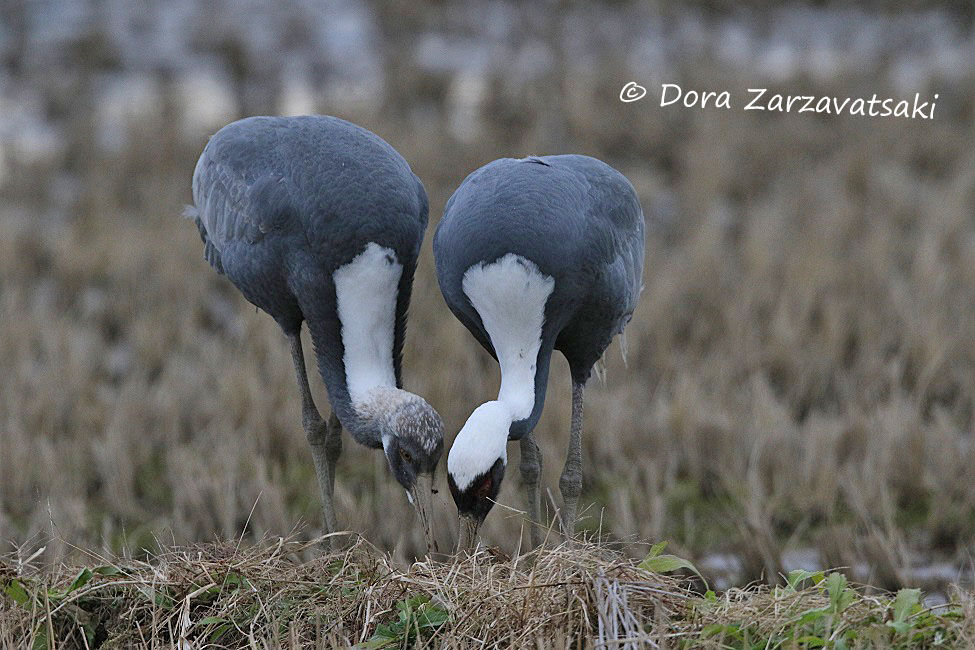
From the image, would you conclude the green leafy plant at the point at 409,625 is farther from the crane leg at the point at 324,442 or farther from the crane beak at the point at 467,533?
the crane leg at the point at 324,442

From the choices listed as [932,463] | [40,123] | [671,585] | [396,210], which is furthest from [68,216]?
[671,585]

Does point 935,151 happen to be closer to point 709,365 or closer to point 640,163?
point 640,163

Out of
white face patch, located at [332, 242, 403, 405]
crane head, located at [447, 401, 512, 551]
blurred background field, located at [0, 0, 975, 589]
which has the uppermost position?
white face patch, located at [332, 242, 403, 405]

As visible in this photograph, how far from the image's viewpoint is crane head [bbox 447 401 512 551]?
351cm

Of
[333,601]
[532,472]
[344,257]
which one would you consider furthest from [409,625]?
[532,472]

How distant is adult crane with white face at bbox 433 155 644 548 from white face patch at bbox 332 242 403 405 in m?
0.18

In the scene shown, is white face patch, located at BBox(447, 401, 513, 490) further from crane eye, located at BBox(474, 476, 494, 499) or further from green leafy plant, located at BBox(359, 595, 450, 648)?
green leafy plant, located at BBox(359, 595, 450, 648)

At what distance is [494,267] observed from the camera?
3656mm

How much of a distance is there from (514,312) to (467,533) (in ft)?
2.17

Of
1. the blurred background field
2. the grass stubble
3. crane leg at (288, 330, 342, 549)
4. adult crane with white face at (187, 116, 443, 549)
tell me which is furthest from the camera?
the blurred background field

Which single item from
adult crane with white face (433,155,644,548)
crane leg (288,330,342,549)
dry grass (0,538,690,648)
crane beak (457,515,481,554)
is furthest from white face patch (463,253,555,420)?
crane leg (288,330,342,549)

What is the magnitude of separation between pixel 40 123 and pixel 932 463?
728 centimetres

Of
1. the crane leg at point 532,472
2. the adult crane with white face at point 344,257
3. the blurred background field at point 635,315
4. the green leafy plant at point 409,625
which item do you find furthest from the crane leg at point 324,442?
the green leafy plant at point 409,625

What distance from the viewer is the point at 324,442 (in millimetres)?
4586
